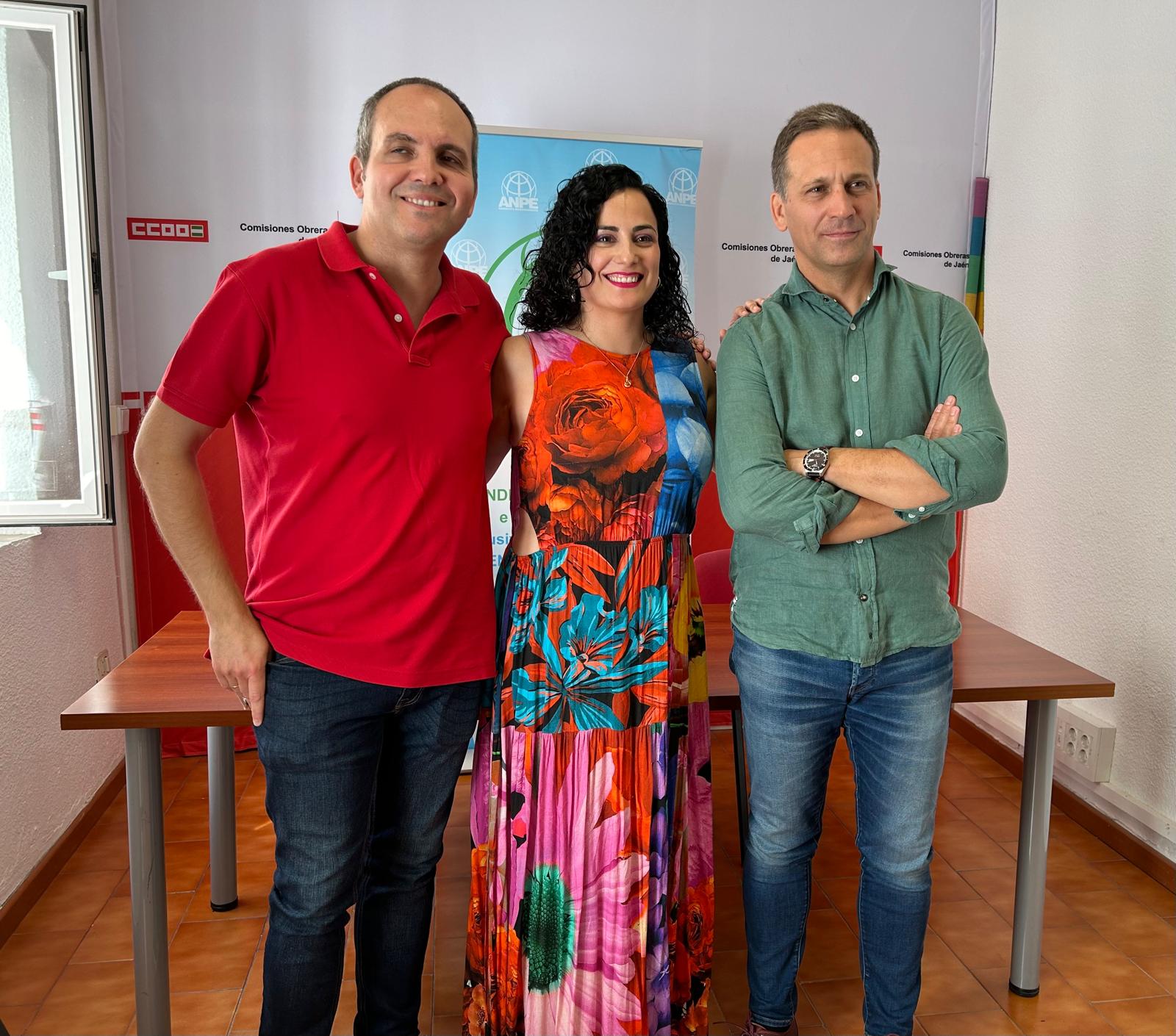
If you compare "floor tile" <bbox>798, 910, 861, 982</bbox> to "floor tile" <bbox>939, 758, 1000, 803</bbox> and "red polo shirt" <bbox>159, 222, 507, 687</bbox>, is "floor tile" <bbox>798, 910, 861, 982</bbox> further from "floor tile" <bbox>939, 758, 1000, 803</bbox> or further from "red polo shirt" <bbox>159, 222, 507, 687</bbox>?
"red polo shirt" <bbox>159, 222, 507, 687</bbox>

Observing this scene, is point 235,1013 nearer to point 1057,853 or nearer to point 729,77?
point 1057,853

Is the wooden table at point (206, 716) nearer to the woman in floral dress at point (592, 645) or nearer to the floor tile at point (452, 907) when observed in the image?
the woman in floral dress at point (592, 645)

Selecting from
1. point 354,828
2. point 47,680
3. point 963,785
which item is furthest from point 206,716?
point 963,785

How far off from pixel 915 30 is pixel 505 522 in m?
2.64

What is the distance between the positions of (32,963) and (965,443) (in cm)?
249

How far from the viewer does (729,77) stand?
151 inches

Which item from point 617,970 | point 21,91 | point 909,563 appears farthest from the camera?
point 21,91

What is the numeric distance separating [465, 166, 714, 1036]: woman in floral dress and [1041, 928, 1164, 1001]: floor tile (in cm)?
118

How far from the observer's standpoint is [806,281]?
5.74ft

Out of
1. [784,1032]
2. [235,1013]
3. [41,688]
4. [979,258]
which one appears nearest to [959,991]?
[784,1032]

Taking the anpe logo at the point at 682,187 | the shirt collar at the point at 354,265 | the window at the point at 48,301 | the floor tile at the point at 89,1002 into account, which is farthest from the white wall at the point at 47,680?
the anpe logo at the point at 682,187

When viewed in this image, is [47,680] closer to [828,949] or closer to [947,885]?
[828,949]

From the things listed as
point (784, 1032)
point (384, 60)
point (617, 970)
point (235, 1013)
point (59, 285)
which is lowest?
point (235, 1013)

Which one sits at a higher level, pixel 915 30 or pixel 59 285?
pixel 915 30
